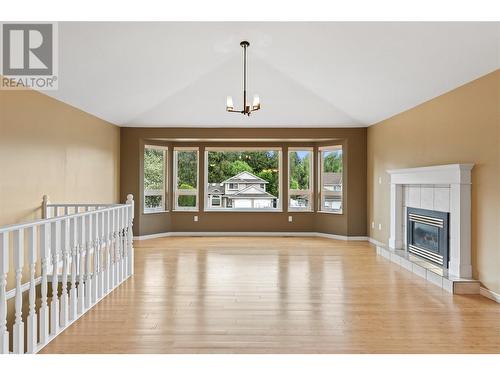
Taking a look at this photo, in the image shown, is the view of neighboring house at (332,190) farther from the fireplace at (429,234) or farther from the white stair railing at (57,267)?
the white stair railing at (57,267)

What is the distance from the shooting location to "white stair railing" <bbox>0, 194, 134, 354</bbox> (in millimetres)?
2418

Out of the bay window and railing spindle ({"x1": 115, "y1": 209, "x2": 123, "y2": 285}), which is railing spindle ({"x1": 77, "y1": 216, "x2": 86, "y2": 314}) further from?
the bay window

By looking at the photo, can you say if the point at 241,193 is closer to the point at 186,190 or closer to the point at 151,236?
the point at 186,190

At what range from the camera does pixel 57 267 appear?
2982mm

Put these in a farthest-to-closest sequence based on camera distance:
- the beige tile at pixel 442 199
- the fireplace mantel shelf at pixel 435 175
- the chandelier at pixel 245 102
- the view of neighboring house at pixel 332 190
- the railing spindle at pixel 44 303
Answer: the view of neighboring house at pixel 332 190 < the chandelier at pixel 245 102 < the beige tile at pixel 442 199 < the fireplace mantel shelf at pixel 435 175 < the railing spindle at pixel 44 303

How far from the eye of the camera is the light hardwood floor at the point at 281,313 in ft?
8.85

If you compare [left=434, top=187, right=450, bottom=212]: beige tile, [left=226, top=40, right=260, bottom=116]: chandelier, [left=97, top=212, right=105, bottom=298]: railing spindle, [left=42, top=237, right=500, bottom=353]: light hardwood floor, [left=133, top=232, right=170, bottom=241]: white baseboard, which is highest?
[left=226, top=40, right=260, bottom=116]: chandelier

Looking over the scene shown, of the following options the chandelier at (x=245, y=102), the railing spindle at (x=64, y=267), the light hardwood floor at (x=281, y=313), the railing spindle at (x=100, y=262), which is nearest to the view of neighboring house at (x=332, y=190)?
the light hardwood floor at (x=281, y=313)

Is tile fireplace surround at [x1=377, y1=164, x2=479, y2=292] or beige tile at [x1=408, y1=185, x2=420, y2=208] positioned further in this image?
beige tile at [x1=408, y1=185, x2=420, y2=208]

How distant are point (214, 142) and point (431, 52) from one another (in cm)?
532

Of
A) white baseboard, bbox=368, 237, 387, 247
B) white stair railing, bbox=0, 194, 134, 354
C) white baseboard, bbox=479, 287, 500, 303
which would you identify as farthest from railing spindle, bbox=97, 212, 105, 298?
white baseboard, bbox=368, 237, 387, 247

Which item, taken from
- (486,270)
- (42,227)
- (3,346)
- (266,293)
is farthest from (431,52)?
(3,346)

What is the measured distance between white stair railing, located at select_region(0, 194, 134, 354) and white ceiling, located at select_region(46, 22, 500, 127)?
6.64 ft

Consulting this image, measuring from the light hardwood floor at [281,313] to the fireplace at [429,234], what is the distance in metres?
0.45
